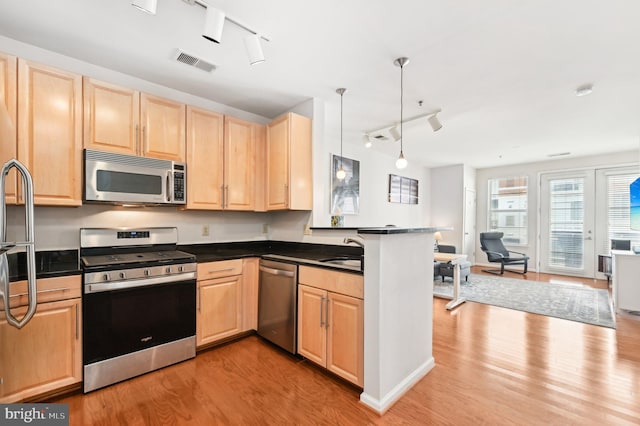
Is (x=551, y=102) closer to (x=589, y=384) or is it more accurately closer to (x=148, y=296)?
(x=589, y=384)

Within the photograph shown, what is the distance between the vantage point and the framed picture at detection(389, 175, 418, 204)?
20.4 ft

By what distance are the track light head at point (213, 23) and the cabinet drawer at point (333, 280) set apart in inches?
69.3

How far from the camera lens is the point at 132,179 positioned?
2.46 m

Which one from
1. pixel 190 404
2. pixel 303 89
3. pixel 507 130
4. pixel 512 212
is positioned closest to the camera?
pixel 190 404

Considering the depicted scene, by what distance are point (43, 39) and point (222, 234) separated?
2201 mm

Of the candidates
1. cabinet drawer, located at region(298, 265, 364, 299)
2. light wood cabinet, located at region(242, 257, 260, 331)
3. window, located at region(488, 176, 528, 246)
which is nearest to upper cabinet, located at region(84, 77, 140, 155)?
light wood cabinet, located at region(242, 257, 260, 331)

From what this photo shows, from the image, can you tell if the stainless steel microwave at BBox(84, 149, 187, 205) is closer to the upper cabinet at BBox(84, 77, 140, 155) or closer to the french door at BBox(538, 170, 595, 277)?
the upper cabinet at BBox(84, 77, 140, 155)

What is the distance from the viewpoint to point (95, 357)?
2049 mm

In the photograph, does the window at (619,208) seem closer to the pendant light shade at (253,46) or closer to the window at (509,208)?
the window at (509,208)

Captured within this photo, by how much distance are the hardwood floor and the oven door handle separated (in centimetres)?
72

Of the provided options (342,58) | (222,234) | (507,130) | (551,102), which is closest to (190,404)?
(222,234)

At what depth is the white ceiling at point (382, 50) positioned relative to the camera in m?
1.85

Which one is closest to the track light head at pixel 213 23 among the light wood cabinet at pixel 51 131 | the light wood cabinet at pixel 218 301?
the light wood cabinet at pixel 51 131

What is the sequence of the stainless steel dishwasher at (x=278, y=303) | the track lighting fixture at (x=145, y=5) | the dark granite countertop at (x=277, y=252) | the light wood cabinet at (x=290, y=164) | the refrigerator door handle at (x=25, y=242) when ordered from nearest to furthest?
the refrigerator door handle at (x=25, y=242)
the track lighting fixture at (x=145, y=5)
the stainless steel dishwasher at (x=278, y=303)
the dark granite countertop at (x=277, y=252)
the light wood cabinet at (x=290, y=164)
